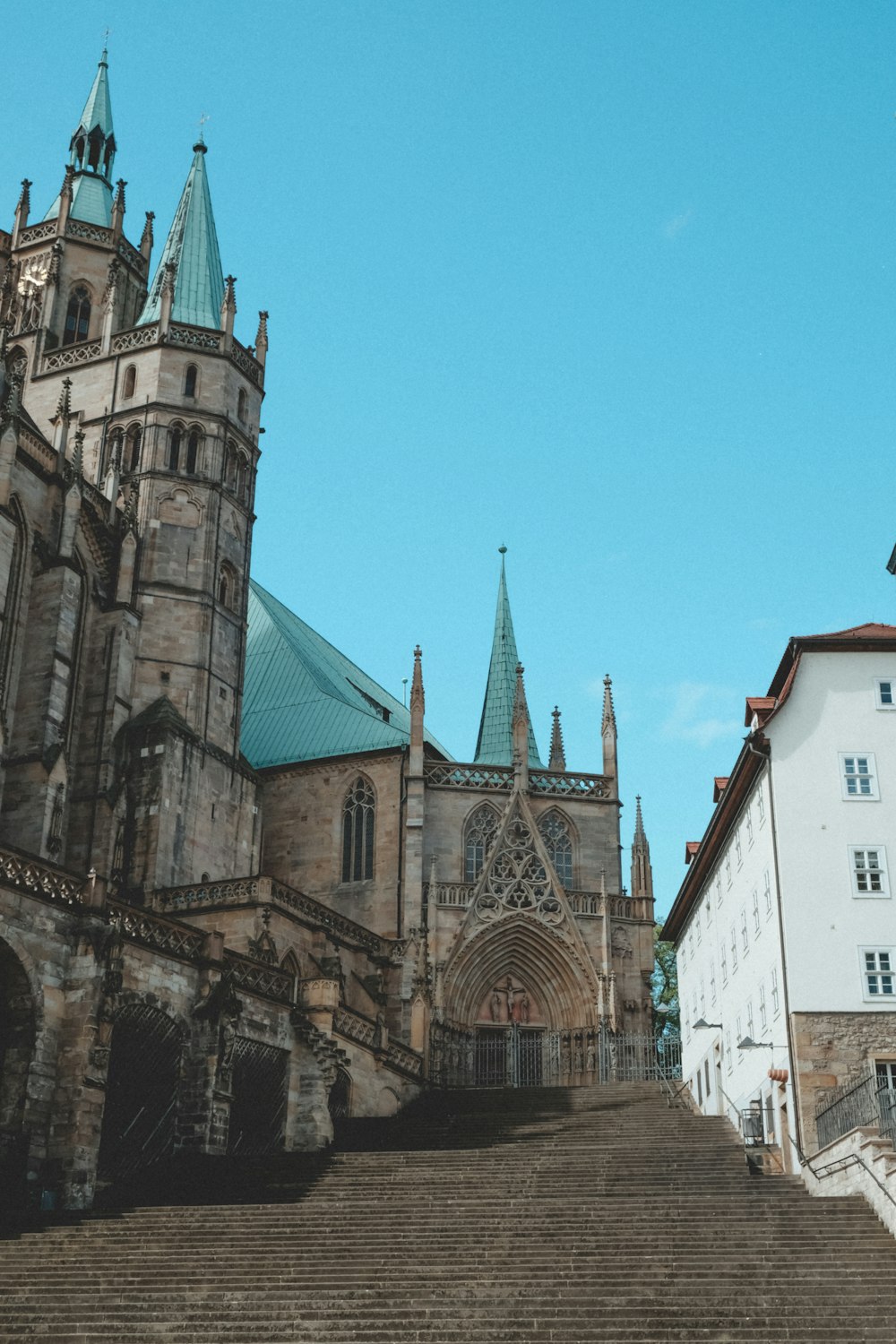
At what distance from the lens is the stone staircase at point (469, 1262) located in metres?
16.4

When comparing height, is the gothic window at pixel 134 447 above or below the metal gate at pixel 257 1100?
above

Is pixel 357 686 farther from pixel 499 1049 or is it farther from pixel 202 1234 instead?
pixel 202 1234

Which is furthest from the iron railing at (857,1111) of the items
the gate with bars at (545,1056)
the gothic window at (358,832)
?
the gothic window at (358,832)

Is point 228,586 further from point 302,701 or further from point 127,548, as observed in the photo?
point 302,701

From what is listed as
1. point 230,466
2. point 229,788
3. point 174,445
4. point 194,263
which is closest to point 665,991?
point 229,788

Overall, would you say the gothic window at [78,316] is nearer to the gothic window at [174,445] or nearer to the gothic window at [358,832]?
the gothic window at [174,445]

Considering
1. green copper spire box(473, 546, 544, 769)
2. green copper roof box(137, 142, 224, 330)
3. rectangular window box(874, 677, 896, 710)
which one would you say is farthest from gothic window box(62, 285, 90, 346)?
rectangular window box(874, 677, 896, 710)

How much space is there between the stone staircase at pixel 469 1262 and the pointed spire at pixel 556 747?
23.6 m

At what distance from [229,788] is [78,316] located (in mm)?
19373

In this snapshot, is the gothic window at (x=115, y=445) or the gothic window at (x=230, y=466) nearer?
the gothic window at (x=115, y=445)

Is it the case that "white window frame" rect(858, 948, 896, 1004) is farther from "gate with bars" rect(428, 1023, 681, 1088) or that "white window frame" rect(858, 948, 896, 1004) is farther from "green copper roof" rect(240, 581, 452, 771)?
"green copper roof" rect(240, 581, 452, 771)

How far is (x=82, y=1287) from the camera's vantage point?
58.4 feet

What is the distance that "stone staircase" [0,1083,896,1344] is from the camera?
16438 mm

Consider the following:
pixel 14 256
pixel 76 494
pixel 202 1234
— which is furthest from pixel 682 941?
pixel 14 256
